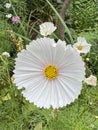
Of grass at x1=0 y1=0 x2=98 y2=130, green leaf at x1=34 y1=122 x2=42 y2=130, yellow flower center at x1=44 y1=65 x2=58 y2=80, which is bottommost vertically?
A: green leaf at x1=34 y1=122 x2=42 y2=130

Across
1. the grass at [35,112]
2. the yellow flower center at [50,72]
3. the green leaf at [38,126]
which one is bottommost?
the green leaf at [38,126]

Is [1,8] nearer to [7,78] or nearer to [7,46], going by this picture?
[7,46]

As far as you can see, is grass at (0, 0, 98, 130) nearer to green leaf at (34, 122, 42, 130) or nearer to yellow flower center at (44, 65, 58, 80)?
green leaf at (34, 122, 42, 130)

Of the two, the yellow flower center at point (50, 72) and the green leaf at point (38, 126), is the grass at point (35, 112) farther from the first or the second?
the yellow flower center at point (50, 72)

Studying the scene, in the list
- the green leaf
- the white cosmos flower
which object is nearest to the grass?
the green leaf

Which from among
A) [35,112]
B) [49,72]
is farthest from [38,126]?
[49,72]

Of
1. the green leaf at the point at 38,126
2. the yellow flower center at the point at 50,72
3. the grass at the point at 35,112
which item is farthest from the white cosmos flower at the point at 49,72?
the green leaf at the point at 38,126

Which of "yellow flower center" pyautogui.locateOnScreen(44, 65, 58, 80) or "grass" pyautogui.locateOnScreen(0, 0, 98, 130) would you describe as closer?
"yellow flower center" pyautogui.locateOnScreen(44, 65, 58, 80)

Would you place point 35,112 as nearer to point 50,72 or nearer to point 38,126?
point 38,126
